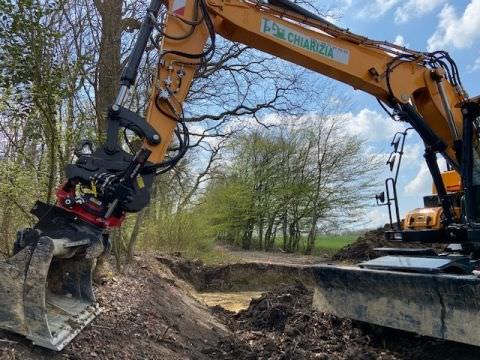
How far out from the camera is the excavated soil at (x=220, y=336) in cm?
436

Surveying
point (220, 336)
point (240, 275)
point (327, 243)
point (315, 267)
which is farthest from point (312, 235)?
point (315, 267)

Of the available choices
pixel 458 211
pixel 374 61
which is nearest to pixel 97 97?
pixel 374 61

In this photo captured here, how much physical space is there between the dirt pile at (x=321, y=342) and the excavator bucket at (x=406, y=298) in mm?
197

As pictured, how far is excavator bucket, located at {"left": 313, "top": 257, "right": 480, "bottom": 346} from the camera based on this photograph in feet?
15.3

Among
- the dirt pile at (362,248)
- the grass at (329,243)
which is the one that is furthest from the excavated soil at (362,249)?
the grass at (329,243)

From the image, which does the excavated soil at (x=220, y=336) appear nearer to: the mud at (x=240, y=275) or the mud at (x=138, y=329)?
the mud at (x=138, y=329)

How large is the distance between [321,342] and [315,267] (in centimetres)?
87

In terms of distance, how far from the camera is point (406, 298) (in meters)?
5.14

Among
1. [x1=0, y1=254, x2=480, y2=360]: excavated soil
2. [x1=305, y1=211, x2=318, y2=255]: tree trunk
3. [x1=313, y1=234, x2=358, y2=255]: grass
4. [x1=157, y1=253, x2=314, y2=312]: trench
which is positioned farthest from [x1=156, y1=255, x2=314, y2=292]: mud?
[x1=305, y1=211, x2=318, y2=255]: tree trunk

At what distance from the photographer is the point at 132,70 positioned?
15.2 feet

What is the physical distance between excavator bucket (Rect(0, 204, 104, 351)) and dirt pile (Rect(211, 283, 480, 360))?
193 cm

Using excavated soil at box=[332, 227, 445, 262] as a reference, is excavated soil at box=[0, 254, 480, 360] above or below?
below

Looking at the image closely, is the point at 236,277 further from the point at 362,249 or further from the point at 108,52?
the point at 108,52

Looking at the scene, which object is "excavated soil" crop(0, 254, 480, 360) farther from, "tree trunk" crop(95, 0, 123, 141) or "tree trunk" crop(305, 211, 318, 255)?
"tree trunk" crop(305, 211, 318, 255)
